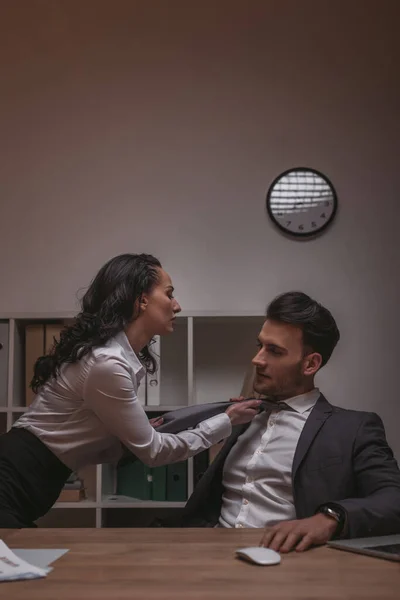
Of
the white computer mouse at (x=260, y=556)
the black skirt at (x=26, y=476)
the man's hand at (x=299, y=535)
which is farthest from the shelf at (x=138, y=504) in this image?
the white computer mouse at (x=260, y=556)

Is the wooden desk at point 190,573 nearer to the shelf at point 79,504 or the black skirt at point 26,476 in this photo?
the black skirt at point 26,476

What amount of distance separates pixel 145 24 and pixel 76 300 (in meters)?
1.53

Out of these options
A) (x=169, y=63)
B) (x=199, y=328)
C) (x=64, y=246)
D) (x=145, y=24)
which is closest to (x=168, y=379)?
(x=199, y=328)

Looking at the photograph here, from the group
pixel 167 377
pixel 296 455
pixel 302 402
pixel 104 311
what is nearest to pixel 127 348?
pixel 104 311

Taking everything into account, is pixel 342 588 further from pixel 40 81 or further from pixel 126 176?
pixel 40 81

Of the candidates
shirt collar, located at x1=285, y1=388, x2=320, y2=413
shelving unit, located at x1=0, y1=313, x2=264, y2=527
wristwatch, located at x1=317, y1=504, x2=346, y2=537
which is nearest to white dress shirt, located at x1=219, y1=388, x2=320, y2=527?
shirt collar, located at x1=285, y1=388, x2=320, y2=413

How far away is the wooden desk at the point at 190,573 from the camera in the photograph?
3.30 ft

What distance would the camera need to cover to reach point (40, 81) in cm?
356

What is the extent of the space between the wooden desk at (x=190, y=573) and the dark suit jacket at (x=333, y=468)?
0.39 metres

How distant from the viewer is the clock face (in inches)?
132

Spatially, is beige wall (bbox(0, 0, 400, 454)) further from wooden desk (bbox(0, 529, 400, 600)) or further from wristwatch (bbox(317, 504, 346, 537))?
wooden desk (bbox(0, 529, 400, 600))

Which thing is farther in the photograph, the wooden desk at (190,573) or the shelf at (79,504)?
the shelf at (79,504)

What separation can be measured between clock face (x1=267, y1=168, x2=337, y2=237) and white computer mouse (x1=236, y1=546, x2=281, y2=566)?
2.31 metres

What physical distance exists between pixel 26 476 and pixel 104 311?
1.95 ft
